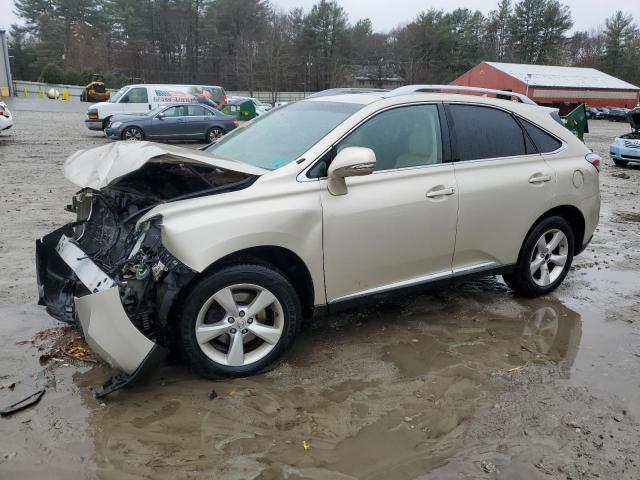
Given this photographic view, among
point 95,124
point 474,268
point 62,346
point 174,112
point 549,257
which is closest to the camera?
point 62,346

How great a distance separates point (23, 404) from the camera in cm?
309

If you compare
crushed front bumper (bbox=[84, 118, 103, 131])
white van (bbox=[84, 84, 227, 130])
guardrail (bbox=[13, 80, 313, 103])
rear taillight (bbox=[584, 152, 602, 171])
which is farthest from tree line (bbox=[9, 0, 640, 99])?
rear taillight (bbox=[584, 152, 602, 171])

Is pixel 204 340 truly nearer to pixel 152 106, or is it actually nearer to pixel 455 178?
pixel 455 178

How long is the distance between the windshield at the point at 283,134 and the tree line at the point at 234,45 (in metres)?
56.7

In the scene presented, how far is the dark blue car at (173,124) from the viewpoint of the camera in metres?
17.8

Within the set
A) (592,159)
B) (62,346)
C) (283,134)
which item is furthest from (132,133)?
(592,159)

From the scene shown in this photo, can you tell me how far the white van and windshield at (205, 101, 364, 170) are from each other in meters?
17.7

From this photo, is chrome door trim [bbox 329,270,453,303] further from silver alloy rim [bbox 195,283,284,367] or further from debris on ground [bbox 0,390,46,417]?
debris on ground [bbox 0,390,46,417]

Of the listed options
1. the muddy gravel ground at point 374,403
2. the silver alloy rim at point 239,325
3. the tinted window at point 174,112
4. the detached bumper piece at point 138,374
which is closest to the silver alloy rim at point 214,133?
the tinted window at point 174,112

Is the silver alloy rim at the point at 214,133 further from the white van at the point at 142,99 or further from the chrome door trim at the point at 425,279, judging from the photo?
the chrome door trim at the point at 425,279

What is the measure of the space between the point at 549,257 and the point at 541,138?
41.3 inches

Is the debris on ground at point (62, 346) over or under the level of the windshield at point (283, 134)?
under

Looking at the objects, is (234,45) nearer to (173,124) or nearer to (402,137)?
(173,124)

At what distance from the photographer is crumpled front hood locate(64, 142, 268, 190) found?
3234 mm
